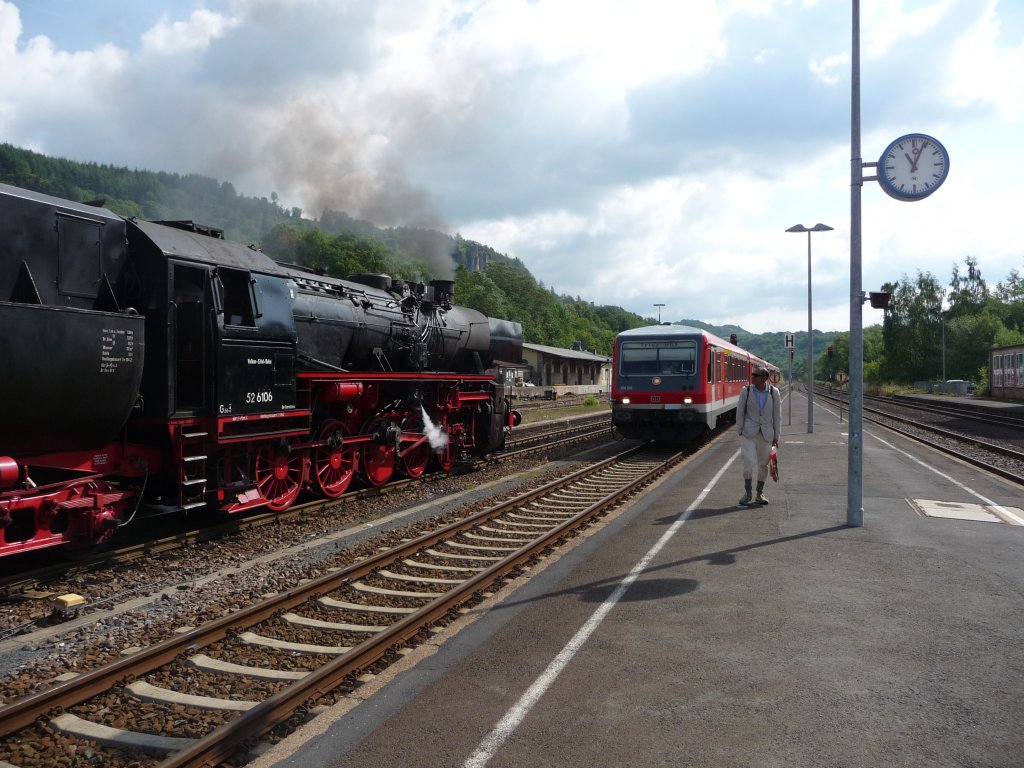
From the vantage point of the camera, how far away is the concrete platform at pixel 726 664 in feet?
11.9

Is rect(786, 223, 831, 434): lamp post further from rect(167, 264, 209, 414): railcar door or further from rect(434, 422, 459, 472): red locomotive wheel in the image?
rect(167, 264, 209, 414): railcar door

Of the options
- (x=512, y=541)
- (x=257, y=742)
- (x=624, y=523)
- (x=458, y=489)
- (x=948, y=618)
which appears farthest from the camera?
(x=458, y=489)

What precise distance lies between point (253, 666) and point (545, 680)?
1971mm

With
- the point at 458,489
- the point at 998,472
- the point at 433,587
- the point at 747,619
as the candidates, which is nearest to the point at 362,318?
the point at 458,489

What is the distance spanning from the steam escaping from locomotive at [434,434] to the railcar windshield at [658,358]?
5.94m

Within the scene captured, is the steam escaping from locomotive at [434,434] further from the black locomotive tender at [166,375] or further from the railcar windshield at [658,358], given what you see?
the railcar windshield at [658,358]

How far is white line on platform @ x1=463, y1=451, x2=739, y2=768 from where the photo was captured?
3641 mm

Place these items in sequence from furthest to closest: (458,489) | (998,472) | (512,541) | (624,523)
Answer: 1. (998,472)
2. (458,489)
3. (624,523)
4. (512,541)

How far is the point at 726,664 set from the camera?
4637 mm

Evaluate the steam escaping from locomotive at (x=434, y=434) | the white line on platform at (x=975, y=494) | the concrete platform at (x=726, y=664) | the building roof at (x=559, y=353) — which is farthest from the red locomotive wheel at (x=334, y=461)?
the building roof at (x=559, y=353)

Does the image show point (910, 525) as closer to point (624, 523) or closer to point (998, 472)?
point (624, 523)

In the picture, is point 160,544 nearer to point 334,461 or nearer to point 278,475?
point 278,475

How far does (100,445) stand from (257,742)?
13.1ft

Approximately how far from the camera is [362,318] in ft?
35.8
